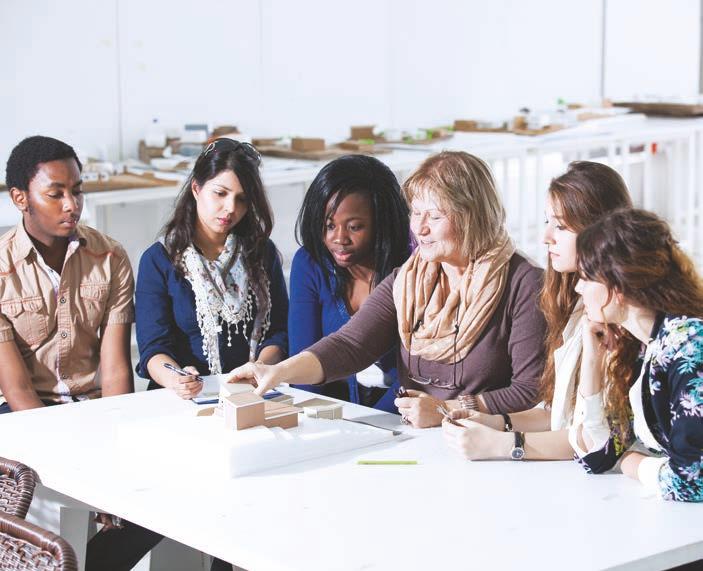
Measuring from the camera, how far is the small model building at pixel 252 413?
1.92 m

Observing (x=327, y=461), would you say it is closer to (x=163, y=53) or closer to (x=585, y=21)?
(x=163, y=53)

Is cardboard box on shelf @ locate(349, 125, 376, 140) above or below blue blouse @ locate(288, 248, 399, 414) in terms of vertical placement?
above

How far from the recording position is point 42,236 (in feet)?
8.49

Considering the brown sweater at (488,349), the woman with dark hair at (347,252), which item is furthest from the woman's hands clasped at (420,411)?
the woman with dark hair at (347,252)

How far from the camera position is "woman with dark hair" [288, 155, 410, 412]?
2580 millimetres

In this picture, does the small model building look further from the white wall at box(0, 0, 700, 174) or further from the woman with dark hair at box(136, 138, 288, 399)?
the white wall at box(0, 0, 700, 174)

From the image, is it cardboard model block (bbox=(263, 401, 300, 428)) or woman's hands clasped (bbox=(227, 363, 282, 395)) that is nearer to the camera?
cardboard model block (bbox=(263, 401, 300, 428))

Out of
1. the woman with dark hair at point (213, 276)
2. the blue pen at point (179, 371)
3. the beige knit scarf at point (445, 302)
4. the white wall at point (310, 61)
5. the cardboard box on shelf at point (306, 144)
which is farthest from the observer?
the cardboard box on shelf at point (306, 144)

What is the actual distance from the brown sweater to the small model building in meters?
0.29

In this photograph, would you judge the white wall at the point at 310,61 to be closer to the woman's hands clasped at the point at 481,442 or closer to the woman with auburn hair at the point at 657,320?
the woman's hands clasped at the point at 481,442

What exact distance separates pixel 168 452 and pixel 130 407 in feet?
1.30

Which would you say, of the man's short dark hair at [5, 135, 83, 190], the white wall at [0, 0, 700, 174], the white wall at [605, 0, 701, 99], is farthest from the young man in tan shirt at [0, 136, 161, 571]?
the white wall at [605, 0, 701, 99]

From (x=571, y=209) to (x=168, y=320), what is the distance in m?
1.07

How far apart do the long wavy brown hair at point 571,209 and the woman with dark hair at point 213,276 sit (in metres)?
0.84
